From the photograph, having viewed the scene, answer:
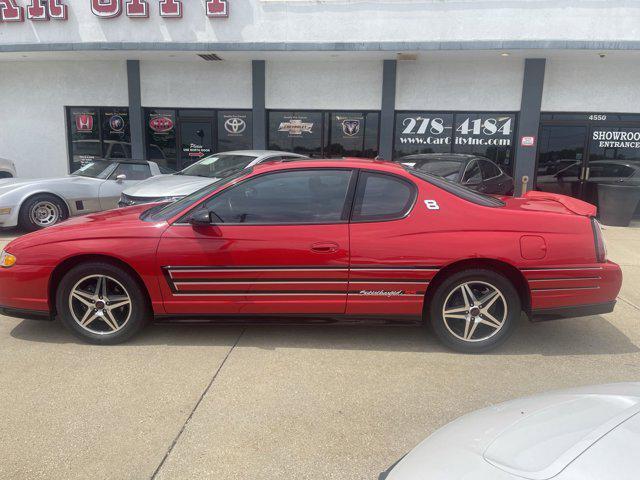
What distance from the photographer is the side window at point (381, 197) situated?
3.96 metres

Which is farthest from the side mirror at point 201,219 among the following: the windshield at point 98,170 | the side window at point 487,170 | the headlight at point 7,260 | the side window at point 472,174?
the side window at point 487,170

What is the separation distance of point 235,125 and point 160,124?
2035mm

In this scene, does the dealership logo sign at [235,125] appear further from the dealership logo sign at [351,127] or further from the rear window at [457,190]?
the rear window at [457,190]

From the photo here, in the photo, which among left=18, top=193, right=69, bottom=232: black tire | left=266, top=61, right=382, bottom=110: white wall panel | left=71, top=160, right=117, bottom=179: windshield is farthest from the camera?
left=266, top=61, right=382, bottom=110: white wall panel

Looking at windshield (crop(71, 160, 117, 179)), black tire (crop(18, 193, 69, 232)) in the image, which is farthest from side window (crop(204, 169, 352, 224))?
windshield (crop(71, 160, 117, 179))

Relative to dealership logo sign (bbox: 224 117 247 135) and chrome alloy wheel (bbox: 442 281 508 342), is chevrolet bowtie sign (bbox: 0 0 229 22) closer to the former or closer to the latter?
dealership logo sign (bbox: 224 117 247 135)

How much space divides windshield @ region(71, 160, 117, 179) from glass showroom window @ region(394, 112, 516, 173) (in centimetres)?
674

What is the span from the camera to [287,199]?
4051 mm

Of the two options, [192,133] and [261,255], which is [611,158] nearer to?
[192,133]

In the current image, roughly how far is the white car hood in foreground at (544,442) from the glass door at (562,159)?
1150cm

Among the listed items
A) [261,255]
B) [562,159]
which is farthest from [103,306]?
[562,159]

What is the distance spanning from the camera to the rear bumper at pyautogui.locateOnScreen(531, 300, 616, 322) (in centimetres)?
396

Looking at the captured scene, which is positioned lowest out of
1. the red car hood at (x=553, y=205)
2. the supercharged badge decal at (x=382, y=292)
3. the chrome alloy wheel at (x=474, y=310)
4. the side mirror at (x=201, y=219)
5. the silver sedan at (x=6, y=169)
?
the chrome alloy wheel at (x=474, y=310)

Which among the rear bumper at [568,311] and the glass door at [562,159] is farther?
the glass door at [562,159]
